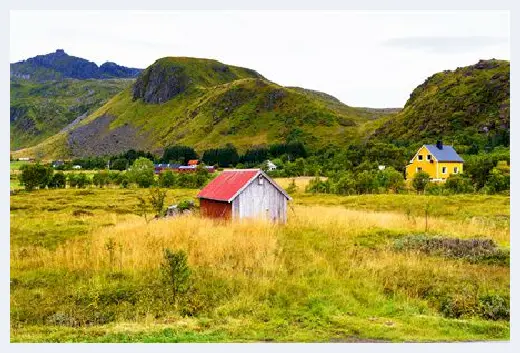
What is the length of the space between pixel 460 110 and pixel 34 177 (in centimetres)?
9818

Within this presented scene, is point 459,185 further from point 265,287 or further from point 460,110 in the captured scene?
point 460,110

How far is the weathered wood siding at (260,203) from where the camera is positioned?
83.0 ft

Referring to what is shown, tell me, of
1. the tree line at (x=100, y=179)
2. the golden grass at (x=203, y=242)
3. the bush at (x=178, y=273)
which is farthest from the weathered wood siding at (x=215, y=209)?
the tree line at (x=100, y=179)

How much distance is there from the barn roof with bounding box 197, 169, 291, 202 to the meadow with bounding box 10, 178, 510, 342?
158 cm

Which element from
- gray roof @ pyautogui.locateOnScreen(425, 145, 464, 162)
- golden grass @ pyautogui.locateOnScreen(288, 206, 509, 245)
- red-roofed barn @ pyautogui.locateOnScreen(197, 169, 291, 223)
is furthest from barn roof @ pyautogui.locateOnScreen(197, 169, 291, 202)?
gray roof @ pyautogui.locateOnScreen(425, 145, 464, 162)

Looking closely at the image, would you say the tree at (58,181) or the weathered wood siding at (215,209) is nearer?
the weathered wood siding at (215,209)

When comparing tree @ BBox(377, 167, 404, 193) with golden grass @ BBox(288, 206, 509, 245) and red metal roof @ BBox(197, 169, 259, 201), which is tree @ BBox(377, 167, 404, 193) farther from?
red metal roof @ BBox(197, 169, 259, 201)

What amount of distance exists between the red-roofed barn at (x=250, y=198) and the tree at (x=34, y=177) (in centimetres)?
5118

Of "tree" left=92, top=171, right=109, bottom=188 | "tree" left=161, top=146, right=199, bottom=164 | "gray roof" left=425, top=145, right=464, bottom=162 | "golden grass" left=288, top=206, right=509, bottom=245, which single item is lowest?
"golden grass" left=288, top=206, right=509, bottom=245

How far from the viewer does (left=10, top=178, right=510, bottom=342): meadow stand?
43.7ft

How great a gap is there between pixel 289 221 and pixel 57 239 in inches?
461

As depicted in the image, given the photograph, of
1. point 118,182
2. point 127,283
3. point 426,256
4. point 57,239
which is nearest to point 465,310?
point 426,256

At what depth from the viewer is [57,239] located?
1035 inches

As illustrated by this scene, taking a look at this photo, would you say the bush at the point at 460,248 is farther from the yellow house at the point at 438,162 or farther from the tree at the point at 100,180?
the tree at the point at 100,180
